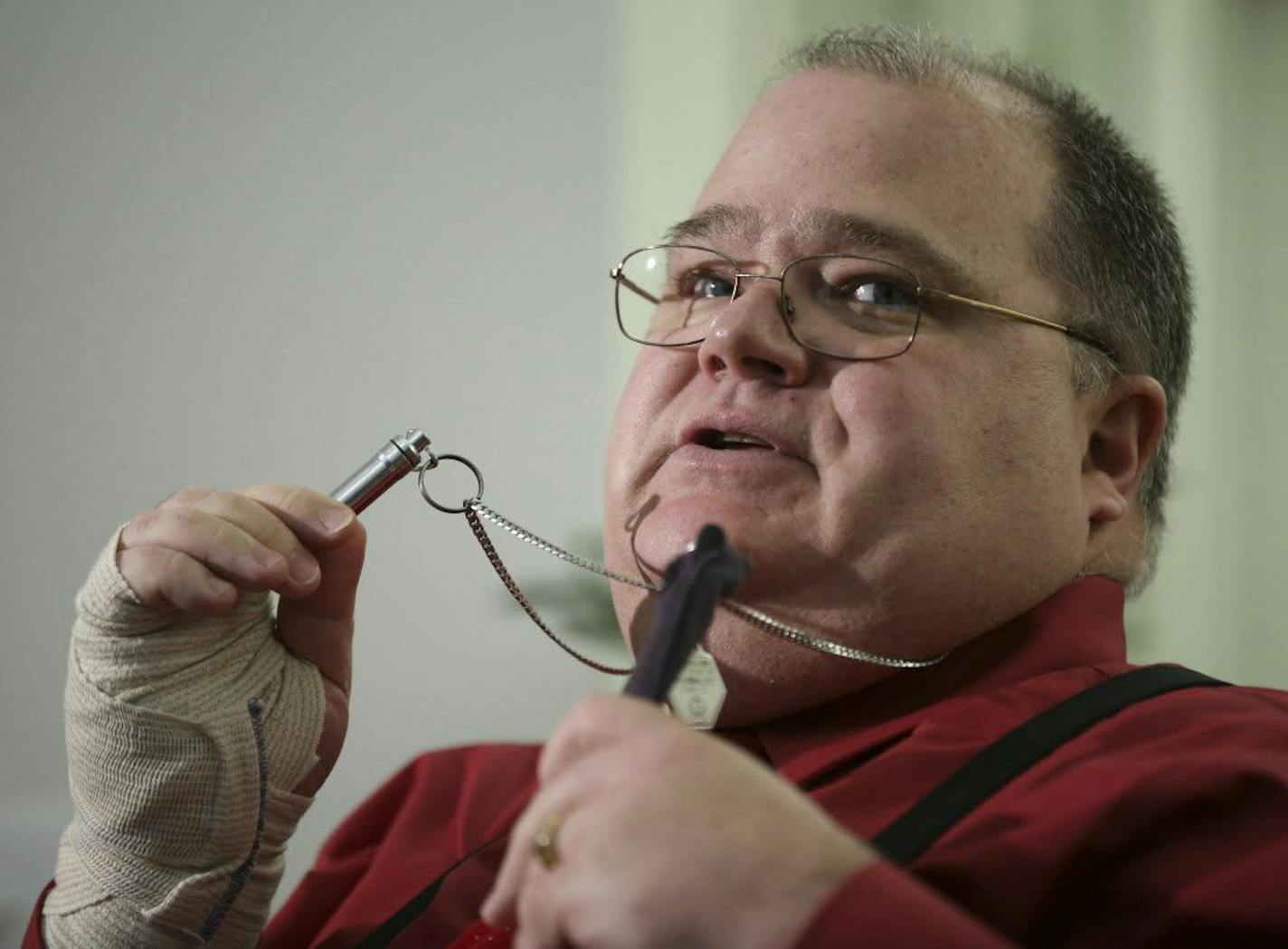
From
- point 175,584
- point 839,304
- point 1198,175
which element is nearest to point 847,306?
point 839,304

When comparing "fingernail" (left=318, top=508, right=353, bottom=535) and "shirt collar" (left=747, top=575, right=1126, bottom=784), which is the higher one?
"fingernail" (left=318, top=508, right=353, bottom=535)

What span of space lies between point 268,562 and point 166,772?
18 cm

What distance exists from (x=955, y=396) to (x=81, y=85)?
1.84 metres

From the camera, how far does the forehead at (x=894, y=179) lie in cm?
107

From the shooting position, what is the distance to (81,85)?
7.44 ft

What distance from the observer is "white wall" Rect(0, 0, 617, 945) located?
2.26 m

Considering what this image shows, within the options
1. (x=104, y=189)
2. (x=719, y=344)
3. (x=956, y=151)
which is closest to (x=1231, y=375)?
(x=956, y=151)

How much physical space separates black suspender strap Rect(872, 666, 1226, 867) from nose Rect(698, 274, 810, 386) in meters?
0.31

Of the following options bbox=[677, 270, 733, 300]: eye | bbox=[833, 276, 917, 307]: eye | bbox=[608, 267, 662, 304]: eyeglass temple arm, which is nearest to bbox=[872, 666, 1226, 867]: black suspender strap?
bbox=[833, 276, 917, 307]: eye

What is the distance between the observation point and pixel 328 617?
111 cm

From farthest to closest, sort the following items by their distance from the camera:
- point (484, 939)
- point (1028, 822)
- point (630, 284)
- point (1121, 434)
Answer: point (630, 284) < point (1121, 434) < point (484, 939) < point (1028, 822)

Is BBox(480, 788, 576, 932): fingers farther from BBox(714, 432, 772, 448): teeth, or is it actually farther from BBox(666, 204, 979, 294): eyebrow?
BBox(666, 204, 979, 294): eyebrow

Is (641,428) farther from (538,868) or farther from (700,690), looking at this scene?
(538,868)

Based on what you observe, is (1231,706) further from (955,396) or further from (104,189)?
(104,189)
